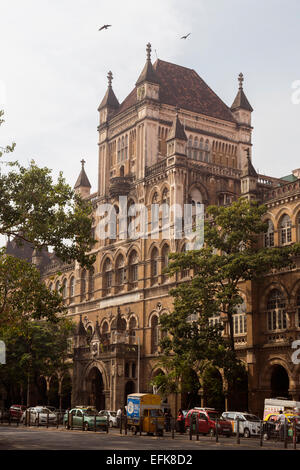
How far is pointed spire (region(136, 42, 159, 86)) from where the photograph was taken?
61.3 metres

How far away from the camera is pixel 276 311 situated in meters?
44.3

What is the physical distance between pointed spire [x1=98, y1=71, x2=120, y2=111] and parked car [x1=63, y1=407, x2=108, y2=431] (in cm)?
3337

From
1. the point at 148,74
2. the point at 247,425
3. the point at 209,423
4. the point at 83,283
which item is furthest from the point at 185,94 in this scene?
the point at 247,425

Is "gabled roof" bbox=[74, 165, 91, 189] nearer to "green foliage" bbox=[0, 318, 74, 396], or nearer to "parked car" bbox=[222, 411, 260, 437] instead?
"green foliage" bbox=[0, 318, 74, 396]

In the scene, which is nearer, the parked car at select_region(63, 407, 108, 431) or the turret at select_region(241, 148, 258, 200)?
the parked car at select_region(63, 407, 108, 431)

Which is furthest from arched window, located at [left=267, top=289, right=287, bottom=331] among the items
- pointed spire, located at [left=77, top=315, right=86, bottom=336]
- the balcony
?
pointed spire, located at [left=77, top=315, right=86, bottom=336]

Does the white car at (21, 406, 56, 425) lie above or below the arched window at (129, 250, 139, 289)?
below

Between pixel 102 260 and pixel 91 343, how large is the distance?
935cm

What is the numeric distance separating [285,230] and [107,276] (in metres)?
24.0

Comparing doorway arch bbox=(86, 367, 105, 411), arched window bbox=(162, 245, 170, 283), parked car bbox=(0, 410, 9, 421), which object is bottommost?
parked car bbox=(0, 410, 9, 421)

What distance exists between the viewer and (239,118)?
66188mm

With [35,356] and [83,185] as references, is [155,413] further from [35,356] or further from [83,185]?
[83,185]

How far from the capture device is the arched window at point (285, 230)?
4459 centimetres

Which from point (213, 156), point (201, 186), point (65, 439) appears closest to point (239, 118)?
point (213, 156)
